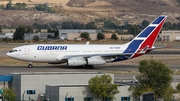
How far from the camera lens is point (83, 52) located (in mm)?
91625

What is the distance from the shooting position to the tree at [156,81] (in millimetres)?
56344

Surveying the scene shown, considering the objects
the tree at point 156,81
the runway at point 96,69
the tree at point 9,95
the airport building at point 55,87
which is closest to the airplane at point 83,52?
the runway at point 96,69

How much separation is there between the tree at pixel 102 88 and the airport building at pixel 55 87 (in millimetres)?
653

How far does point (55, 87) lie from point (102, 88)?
13.4 feet

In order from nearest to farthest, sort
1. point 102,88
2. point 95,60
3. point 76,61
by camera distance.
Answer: point 102,88, point 76,61, point 95,60

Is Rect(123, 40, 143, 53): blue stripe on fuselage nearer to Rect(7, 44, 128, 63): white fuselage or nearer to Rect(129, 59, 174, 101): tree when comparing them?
A: Rect(7, 44, 128, 63): white fuselage

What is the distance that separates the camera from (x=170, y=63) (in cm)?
10400

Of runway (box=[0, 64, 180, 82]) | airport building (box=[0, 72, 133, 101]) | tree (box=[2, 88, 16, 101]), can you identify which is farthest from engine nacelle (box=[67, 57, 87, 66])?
tree (box=[2, 88, 16, 101])

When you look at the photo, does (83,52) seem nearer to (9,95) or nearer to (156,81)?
(156,81)

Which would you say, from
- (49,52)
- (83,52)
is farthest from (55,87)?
(83,52)

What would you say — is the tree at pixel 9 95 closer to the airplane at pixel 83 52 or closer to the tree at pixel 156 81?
the tree at pixel 156 81

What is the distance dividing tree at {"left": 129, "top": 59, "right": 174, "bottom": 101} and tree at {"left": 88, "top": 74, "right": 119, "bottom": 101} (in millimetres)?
2332

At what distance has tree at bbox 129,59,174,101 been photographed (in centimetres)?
5634

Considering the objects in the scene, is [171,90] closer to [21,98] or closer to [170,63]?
[21,98]
